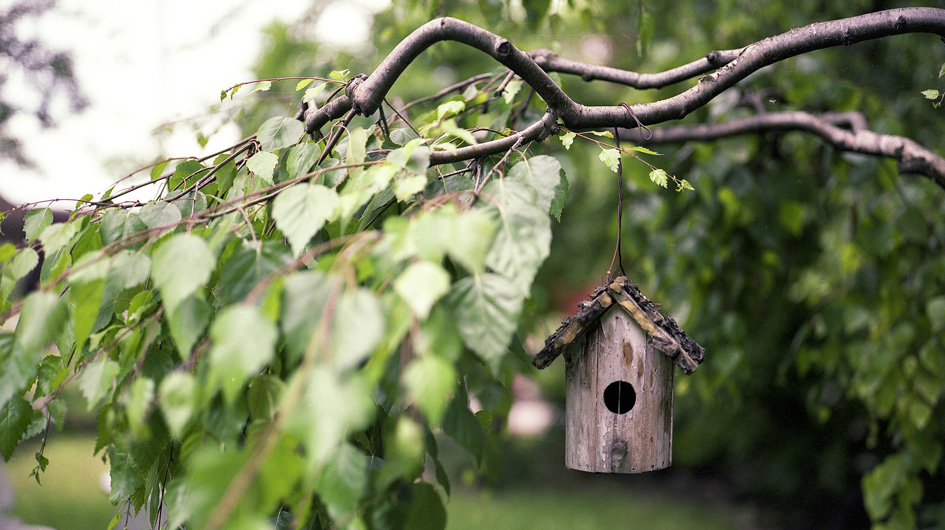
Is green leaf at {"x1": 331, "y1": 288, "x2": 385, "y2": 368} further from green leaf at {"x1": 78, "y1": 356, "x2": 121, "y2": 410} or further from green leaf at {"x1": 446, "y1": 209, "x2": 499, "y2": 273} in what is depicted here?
green leaf at {"x1": 78, "y1": 356, "x2": 121, "y2": 410}

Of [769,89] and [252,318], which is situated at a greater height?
[769,89]

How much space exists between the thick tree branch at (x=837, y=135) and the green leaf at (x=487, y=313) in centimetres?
100

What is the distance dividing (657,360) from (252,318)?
0.80 m

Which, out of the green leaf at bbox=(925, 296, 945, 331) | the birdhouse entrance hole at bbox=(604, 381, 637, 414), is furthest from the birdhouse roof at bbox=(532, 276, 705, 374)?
the green leaf at bbox=(925, 296, 945, 331)

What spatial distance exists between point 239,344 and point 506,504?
15.5 ft

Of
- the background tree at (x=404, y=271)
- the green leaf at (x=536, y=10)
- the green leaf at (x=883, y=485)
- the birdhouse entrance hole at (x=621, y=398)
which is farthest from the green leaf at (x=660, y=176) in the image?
the green leaf at (x=883, y=485)

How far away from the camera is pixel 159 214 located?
0.90m

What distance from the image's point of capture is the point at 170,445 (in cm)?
92

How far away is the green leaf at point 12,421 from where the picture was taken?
32.3 inches

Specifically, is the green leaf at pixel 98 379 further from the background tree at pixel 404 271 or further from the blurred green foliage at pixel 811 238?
the blurred green foliage at pixel 811 238

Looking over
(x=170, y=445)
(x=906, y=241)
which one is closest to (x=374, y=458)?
(x=170, y=445)

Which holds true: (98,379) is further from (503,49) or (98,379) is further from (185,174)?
(503,49)

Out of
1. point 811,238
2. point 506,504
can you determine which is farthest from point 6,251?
point 506,504

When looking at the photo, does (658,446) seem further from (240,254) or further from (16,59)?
(16,59)
